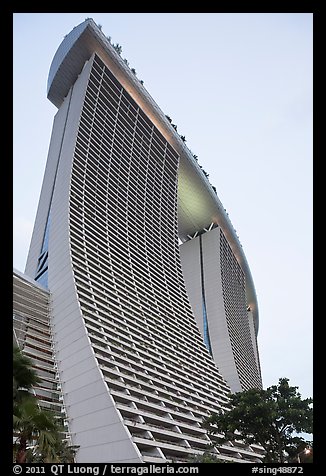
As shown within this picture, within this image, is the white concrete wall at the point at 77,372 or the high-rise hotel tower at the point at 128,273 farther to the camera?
the high-rise hotel tower at the point at 128,273

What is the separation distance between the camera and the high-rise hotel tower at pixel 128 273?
37469mm

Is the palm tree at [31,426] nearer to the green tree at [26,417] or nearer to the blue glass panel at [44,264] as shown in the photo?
the green tree at [26,417]

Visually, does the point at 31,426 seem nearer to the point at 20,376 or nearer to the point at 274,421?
the point at 20,376

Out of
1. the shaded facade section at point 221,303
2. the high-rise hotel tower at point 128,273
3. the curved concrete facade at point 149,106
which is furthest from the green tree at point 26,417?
the curved concrete facade at point 149,106

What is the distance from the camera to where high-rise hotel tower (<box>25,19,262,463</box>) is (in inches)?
1475

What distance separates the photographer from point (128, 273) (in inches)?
2285

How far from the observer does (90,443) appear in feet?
110

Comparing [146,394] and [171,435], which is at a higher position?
[146,394]

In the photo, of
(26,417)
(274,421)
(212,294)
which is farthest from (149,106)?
(26,417)
